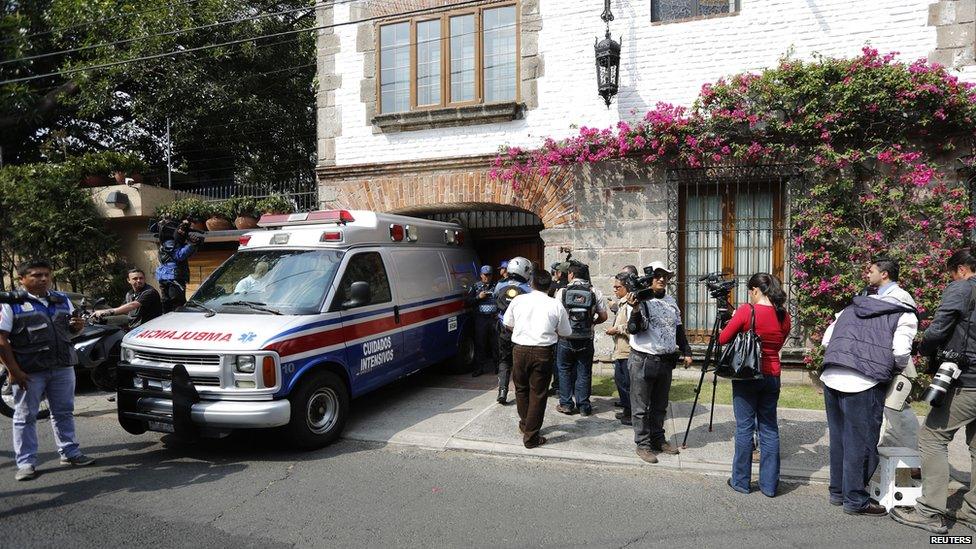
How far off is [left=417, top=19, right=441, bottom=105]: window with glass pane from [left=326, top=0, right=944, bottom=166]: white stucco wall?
66 cm

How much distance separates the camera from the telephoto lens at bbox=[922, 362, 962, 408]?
4.13m

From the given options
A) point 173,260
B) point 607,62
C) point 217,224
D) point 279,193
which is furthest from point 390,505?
point 217,224

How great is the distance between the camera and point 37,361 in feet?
16.4

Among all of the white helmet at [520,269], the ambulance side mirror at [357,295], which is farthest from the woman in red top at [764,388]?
the ambulance side mirror at [357,295]

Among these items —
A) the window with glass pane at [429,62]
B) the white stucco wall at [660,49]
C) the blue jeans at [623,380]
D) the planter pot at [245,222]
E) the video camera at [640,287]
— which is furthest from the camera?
the planter pot at [245,222]

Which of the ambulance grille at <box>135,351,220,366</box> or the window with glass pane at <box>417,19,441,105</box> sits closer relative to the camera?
the ambulance grille at <box>135,351,220,366</box>

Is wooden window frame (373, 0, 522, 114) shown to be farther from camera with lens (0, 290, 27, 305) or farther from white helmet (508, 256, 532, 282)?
camera with lens (0, 290, 27, 305)

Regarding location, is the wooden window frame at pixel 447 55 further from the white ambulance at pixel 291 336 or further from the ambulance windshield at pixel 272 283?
the ambulance windshield at pixel 272 283

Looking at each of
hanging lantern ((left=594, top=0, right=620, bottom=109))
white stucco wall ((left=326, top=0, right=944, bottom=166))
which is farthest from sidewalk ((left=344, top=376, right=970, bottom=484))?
hanging lantern ((left=594, top=0, right=620, bottom=109))

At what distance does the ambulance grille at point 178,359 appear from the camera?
5.18 m

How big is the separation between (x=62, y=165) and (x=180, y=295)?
6.83 meters

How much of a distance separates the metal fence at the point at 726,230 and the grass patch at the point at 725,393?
0.72 m

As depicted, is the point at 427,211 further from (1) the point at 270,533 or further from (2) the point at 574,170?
(1) the point at 270,533

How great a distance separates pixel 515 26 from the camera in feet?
31.1
